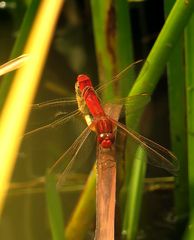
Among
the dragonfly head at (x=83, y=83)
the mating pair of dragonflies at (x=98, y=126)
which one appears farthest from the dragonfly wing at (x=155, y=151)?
the dragonfly head at (x=83, y=83)

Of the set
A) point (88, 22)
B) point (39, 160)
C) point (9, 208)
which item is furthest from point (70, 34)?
point (9, 208)

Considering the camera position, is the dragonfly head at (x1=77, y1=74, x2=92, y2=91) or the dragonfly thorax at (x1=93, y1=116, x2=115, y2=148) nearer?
the dragonfly thorax at (x1=93, y1=116, x2=115, y2=148)

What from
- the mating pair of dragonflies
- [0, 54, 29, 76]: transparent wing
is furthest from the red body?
[0, 54, 29, 76]: transparent wing

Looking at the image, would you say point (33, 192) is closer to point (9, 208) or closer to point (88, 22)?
point (9, 208)

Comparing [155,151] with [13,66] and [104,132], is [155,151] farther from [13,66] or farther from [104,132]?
[13,66]

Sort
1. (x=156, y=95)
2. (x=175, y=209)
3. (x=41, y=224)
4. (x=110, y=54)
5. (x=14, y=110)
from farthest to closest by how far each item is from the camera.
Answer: (x=156, y=95) < (x=41, y=224) < (x=175, y=209) < (x=110, y=54) < (x=14, y=110)

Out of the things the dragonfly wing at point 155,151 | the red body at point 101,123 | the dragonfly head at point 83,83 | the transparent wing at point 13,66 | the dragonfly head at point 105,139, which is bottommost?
the dragonfly wing at point 155,151

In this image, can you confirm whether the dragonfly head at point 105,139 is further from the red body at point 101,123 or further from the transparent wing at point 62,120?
the transparent wing at point 62,120

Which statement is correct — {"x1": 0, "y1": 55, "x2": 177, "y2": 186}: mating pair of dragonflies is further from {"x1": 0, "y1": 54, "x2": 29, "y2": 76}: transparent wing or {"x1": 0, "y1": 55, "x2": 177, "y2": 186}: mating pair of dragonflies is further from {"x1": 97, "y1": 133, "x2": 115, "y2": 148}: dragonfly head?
{"x1": 0, "y1": 54, "x2": 29, "y2": 76}: transparent wing

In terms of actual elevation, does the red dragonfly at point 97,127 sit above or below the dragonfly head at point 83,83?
below
